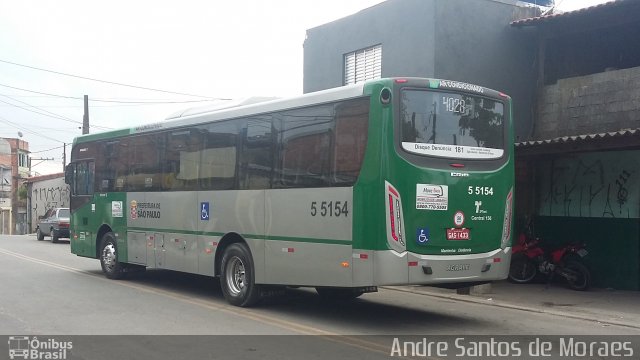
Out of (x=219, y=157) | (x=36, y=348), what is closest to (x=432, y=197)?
(x=219, y=157)

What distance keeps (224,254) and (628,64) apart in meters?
10.2

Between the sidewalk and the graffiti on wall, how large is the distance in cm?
165

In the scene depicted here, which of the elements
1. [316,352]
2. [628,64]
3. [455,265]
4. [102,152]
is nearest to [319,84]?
[102,152]

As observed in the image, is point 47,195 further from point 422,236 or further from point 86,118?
point 422,236

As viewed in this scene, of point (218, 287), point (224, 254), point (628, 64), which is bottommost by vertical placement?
point (218, 287)

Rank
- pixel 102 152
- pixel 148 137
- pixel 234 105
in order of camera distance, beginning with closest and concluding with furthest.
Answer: pixel 234 105, pixel 148 137, pixel 102 152

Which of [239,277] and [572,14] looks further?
[572,14]

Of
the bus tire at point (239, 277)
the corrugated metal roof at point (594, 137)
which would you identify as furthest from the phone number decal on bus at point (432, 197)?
the corrugated metal roof at point (594, 137)

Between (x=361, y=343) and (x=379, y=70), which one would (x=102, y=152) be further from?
(x=361, y=343)

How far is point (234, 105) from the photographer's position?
35.0 ft

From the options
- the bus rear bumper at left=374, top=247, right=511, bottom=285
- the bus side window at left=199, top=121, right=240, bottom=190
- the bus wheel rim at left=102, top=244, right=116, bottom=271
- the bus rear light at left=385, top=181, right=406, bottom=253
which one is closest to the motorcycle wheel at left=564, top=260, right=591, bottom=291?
the bus rear bumper at left=374, top=247, right=511, bottom=285

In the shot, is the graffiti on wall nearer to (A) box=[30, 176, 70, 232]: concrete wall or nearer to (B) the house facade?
(B) the house facade

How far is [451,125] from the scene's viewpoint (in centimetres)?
817

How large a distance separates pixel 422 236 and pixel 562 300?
4.71m
